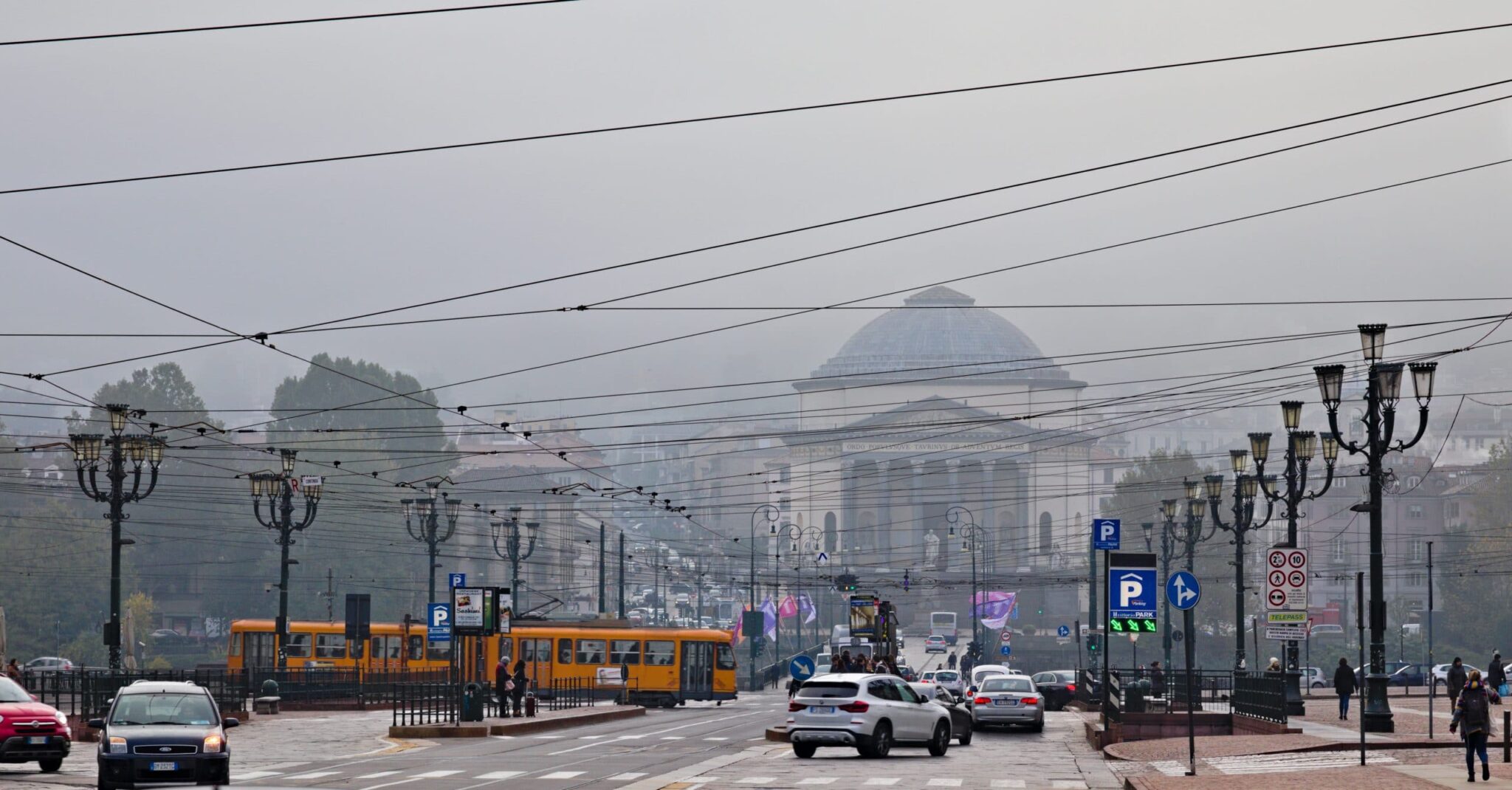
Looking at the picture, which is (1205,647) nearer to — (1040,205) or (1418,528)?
(1418,528)

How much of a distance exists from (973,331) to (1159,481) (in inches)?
2596

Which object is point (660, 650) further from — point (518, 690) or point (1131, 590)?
point (1131, 590)

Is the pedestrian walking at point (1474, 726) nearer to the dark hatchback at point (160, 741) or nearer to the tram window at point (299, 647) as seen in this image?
the dark hatchback at point (160, 741)

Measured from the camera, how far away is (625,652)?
64.3m

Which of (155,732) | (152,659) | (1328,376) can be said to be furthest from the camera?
(152,659)

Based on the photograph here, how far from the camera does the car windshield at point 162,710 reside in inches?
941

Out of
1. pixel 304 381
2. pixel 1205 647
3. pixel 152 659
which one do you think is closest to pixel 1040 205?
pixel 152 659

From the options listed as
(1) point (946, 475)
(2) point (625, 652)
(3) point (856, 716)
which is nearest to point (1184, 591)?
(3) point (856, 716)

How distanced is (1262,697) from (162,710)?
22080mm

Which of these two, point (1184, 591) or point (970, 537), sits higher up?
point (1184, 591)

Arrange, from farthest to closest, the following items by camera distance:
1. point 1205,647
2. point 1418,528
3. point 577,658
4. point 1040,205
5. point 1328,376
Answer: point 1418,528 < point 1205,647 < point 577,658 < point 1328,376 < point 1040,205

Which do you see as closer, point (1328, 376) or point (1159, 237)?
point (1159, 237)

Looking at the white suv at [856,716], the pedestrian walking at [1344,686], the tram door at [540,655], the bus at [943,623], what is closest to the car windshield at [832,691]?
the white suv at [856,716]

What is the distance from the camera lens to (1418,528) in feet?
500
